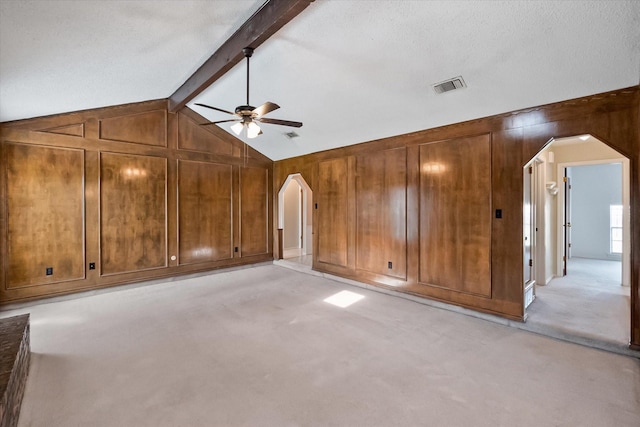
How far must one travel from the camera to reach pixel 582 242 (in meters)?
7.86

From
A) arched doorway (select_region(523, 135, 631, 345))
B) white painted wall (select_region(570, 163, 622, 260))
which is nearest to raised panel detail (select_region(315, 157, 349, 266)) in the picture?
arched doorway (select_region(523, 135, 631, 345))

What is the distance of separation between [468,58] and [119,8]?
327 centimetres

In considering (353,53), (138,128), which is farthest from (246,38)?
(138,128)

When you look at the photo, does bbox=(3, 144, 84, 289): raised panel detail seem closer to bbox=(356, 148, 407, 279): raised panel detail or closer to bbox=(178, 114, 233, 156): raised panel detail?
bbox=(178, 114, 233, 156): raised panel detail

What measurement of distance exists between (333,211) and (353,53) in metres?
3.15

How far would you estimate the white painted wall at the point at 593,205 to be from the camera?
296 inches

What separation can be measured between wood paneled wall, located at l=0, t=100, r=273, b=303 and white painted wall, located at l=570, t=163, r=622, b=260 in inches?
343

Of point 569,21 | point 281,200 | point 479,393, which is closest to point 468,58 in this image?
point 569,21

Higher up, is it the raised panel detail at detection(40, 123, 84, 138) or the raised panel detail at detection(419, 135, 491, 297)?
the raised panel detail at detection(40, 123, 84, 138)

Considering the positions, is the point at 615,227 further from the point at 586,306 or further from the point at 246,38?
the point at 246,38

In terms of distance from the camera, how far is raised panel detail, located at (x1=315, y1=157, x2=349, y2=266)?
563 centimetres

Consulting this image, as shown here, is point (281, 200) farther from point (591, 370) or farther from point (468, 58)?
point (591, 370)

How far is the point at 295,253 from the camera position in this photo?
26.9 feet

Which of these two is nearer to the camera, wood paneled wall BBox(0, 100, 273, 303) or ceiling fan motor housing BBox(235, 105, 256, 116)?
ceiling fan motor housing BBox(235, 105, 256, 116)
